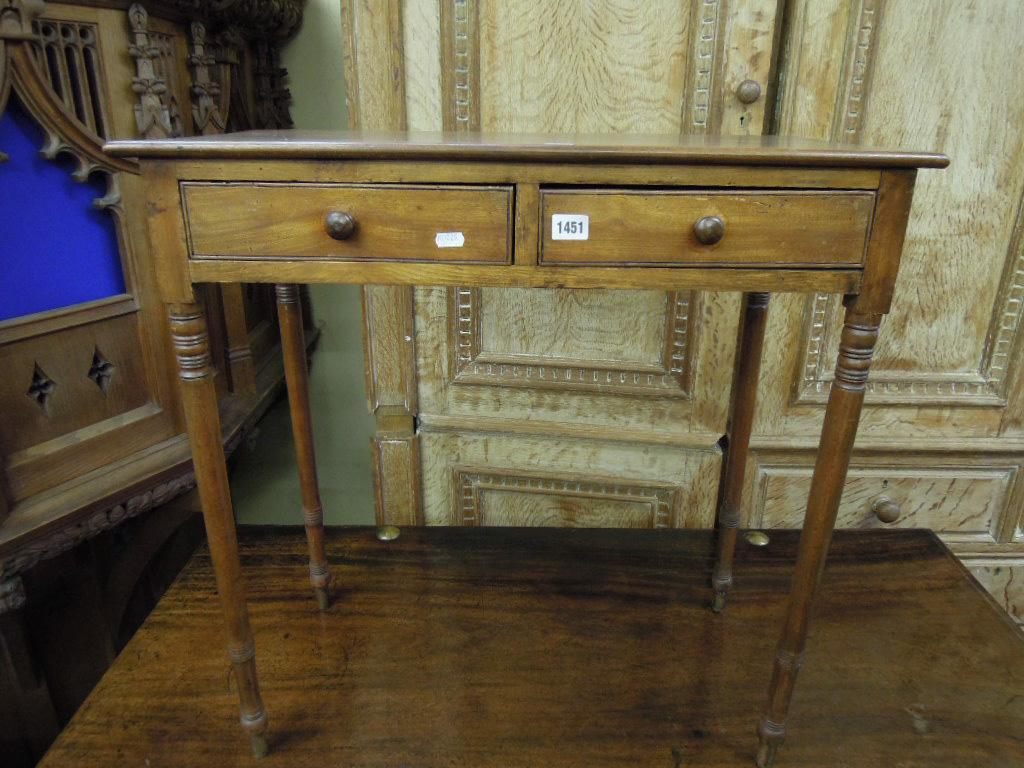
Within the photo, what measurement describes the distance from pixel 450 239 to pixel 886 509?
1.07m

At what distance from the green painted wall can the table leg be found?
1.00m

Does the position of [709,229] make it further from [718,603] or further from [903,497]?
[903,497]

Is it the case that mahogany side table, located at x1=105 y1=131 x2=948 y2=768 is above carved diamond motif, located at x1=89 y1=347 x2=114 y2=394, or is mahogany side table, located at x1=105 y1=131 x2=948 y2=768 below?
above

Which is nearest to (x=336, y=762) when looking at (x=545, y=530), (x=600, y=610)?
(x=600, y=610)

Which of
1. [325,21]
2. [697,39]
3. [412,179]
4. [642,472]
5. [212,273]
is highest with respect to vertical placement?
[325,21]

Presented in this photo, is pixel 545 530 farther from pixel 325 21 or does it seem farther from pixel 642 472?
pixel 325 21

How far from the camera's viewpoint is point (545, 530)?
4.69 ft

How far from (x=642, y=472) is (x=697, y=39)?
0.76m

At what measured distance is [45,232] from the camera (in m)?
1.08

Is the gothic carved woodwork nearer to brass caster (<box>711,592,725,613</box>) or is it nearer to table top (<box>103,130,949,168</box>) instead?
brass caster (<box>711,592,725,613</box>)

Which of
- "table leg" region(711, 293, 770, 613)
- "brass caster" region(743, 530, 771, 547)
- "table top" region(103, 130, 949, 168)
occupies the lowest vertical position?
"brass caster" region(743, 530, 771, 547)

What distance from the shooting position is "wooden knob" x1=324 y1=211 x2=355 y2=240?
2.54ft

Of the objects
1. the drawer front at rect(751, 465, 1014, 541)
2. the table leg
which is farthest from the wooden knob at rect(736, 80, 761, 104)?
the drawer front at rect(751, 465, 1014, 541)

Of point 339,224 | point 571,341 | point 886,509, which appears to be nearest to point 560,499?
point 571,341
